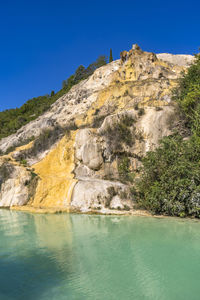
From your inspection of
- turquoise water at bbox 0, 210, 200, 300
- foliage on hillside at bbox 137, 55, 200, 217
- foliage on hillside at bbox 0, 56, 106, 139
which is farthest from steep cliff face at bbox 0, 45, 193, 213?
foliage on hillside at bbox 0, 56, 106, 139

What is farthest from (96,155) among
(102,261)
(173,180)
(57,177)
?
(102,261)

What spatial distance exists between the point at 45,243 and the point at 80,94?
3426cm

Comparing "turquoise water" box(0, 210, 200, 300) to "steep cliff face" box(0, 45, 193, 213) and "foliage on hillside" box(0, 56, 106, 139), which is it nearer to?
"steep cliff face" box(0, 45, 193, 213)

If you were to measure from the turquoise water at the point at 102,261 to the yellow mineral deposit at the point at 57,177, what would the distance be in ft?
18.3

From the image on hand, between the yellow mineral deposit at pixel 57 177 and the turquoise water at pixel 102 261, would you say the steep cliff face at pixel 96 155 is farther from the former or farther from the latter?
the turquoise water at pixel 102 261

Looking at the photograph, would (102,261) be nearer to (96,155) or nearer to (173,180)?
(173,180)

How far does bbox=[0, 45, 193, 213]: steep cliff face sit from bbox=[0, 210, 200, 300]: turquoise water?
4.76 metres

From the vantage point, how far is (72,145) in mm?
25281

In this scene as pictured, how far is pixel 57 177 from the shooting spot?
21.2 metres

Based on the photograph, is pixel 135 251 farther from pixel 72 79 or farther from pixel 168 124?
pixel 72 79

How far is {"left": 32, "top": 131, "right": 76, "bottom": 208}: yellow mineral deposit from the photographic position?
18375mm

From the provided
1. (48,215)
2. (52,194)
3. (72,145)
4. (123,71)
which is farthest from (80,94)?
(48,215)

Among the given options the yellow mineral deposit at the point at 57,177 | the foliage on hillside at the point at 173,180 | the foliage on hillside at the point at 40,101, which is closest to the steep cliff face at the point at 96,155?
the yellow mineral deposit at the point at 57,177

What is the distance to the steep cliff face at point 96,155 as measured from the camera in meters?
17.7
